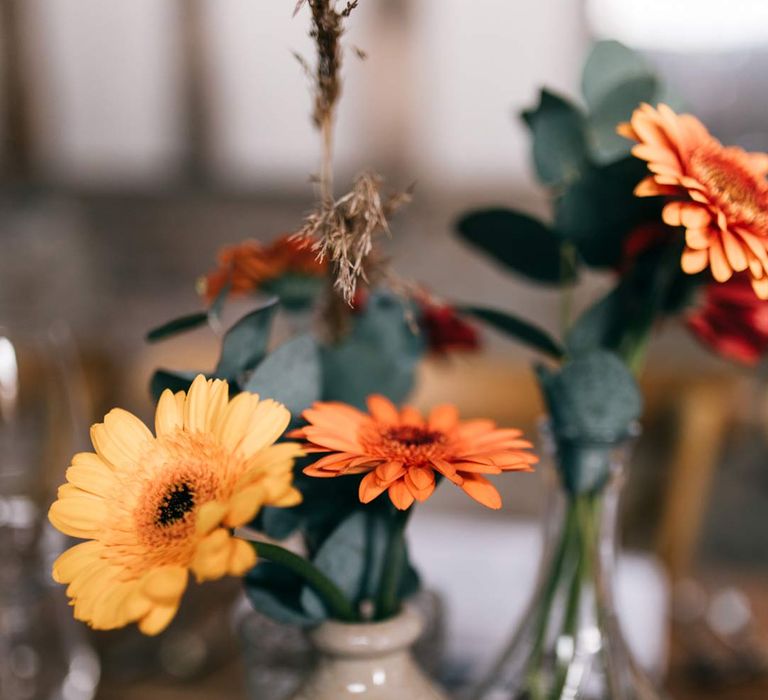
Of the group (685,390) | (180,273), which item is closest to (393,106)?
(180,273)

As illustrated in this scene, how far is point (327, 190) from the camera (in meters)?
0.27

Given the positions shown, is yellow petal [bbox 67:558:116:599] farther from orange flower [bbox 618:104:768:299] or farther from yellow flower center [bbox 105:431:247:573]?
orange flower [bbox 618:104:768:299]

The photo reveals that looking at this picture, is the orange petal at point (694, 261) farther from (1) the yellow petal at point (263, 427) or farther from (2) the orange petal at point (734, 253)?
(1) the yellow petal at point (263, 427)

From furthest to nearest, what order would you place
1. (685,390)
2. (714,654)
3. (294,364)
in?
(685,390) → (714,654) → (294,364)

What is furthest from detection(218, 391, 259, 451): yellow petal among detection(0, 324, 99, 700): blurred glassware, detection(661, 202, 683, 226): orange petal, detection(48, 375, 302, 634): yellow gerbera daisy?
detection(0, 324, 99, 700): blurred glassware

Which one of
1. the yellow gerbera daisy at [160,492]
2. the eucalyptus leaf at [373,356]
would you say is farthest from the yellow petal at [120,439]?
the eucalyptus leaf at [373,356]

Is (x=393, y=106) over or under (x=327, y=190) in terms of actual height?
under

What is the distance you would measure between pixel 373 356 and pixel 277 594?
107mm

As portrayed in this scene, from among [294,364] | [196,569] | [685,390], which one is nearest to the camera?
[196,569]

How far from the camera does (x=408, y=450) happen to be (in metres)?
0.24

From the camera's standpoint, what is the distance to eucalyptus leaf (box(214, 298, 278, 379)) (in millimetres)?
276

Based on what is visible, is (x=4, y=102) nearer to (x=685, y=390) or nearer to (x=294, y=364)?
(x=685, y=390)

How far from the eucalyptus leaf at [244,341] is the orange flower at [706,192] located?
13 cm

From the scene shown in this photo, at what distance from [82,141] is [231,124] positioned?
46 cm
